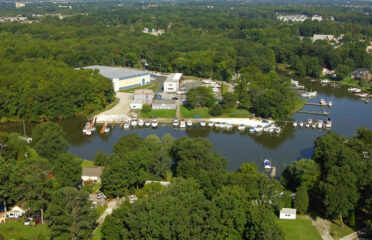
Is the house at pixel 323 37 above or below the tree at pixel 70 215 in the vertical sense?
below

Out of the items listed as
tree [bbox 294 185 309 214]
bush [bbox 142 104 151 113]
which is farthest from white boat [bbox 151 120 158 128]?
tree [bbox 294 185 309 214]

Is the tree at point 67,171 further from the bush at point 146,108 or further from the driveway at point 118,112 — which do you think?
the bush at point 146,108

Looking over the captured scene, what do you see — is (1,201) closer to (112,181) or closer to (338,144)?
(112,181)

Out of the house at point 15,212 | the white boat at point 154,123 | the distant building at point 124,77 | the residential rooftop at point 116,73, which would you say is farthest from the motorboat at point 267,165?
the residential rooftop at point 116,73

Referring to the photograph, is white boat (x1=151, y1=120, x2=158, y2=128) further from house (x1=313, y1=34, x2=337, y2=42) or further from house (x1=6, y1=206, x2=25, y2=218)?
house (x1=313, y1=34, x2=337, y2=42)

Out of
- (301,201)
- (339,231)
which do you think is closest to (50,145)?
(301,201)

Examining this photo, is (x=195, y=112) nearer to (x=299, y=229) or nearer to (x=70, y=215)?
(x=299, y=229)
